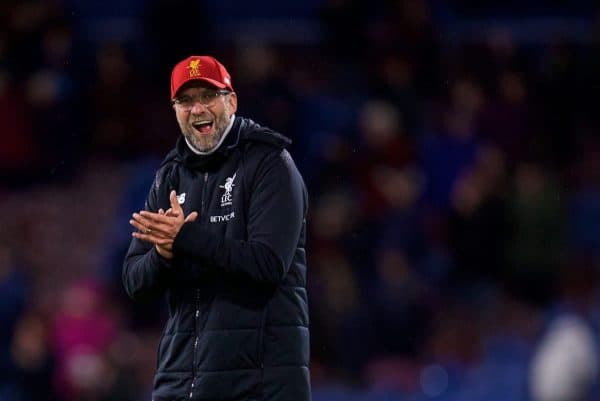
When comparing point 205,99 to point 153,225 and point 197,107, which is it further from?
point 153,225

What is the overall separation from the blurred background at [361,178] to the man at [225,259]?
3627 millimetres

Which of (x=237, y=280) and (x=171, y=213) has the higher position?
→ (x=171, y=213)

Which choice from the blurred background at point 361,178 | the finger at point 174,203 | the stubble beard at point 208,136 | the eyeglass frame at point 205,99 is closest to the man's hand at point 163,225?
the finger at point 174,203

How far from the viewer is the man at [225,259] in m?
3.58

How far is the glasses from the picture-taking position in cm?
382

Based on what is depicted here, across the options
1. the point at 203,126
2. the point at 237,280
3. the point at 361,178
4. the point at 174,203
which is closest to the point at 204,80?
the point at 203,126

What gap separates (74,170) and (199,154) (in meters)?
5.54

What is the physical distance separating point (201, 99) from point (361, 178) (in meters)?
4.73

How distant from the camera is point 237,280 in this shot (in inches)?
142

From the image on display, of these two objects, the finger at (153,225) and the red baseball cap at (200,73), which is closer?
the finger at (153,225)

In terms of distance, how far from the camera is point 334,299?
7.68 meters

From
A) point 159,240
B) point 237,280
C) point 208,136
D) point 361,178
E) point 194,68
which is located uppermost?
point 194,68

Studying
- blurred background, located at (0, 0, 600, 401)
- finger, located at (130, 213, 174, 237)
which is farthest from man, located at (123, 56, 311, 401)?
blurred background, located at (0, 0, 600, 401)

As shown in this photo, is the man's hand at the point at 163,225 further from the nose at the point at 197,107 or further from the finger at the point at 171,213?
the nose at the point at 197,107
